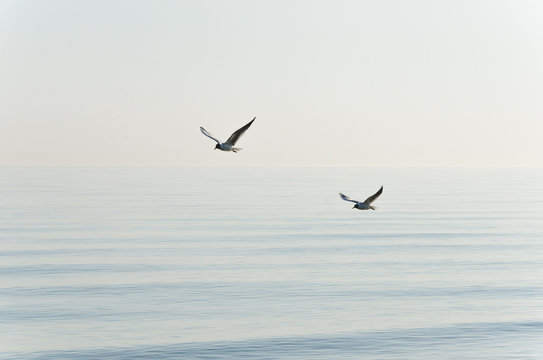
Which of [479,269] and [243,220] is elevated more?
[243,220]

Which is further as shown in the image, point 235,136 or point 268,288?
point 268,288

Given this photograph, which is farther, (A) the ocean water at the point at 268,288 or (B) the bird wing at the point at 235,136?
(A) the ocean water at the point at 268,288

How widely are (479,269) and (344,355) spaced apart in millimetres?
24795

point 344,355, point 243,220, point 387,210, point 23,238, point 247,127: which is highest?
point 387,210

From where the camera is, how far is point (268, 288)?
44562 mm

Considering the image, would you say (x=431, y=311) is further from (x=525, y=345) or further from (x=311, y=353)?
(x=311, y=353)

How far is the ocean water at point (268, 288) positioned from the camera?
3350 cm

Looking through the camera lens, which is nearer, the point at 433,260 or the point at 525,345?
the point at 525,345

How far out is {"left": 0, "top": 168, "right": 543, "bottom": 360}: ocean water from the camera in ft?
110

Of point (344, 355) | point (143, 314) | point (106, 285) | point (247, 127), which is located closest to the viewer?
point (247, 127)

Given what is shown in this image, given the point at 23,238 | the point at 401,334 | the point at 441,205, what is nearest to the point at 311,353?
the point at 401,334

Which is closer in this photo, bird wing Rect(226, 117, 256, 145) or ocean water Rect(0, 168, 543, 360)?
bird wing Rect(226, 117, 256, 145)

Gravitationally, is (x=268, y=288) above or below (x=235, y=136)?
below

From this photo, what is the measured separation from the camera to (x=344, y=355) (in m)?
32.0
